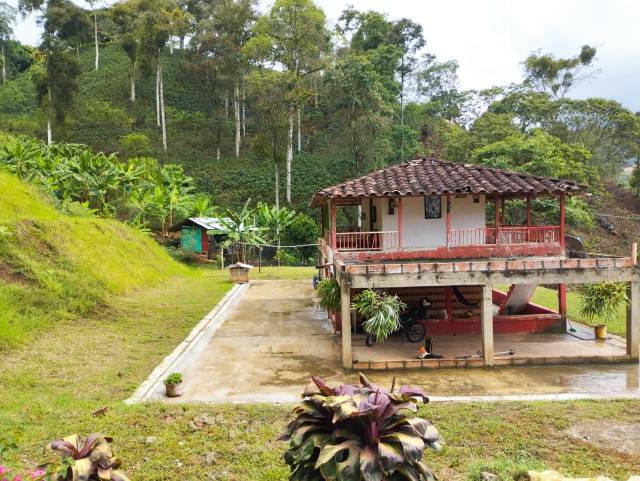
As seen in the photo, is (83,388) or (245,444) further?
(83,388)

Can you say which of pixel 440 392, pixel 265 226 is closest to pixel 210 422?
pixel 440 392

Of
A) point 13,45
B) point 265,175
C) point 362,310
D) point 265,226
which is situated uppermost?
point 13,45

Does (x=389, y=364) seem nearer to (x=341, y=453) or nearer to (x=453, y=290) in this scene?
(x=453, y=290)

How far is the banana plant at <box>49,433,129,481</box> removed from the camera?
132 inches

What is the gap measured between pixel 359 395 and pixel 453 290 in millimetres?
11762

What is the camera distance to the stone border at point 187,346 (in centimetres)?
918

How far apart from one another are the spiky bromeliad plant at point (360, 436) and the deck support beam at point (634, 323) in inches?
403

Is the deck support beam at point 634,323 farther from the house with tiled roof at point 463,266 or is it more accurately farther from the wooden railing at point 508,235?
the wooden railing at point 508,235

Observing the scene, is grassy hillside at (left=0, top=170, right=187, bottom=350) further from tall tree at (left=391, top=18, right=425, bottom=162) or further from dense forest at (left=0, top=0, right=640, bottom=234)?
tall tree at (left=391, top=18, right=425, bottom=162)

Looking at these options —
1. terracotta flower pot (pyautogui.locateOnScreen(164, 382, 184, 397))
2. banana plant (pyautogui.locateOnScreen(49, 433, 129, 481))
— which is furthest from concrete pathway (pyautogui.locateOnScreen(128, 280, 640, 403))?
banana plant (pyautogui.locateOnScreen(49, 433, 129, 481))

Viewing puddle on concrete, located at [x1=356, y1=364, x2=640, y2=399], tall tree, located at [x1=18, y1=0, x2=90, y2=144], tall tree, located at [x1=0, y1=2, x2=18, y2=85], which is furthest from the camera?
tall tree, located at [x1=0, y1=2, x2=18, y2=85]

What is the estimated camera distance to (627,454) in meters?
6.71

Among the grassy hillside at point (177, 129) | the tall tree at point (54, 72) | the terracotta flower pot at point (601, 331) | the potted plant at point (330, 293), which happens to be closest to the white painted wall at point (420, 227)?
the potted plant at point (330, 293)

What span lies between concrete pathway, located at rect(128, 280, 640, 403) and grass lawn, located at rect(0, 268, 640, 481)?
0.68 metres
